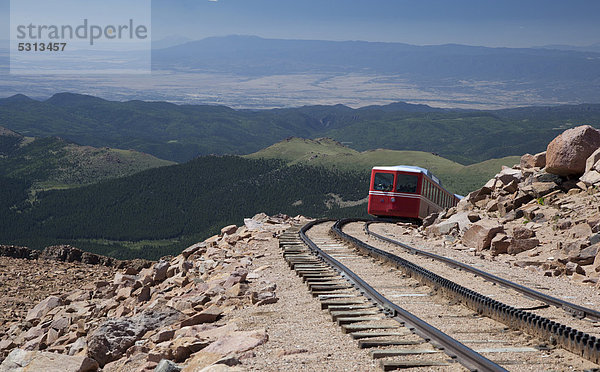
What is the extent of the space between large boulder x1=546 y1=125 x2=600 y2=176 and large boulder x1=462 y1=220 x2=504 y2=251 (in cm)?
442

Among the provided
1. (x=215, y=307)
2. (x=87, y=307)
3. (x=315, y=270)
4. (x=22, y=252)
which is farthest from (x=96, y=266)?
(x=215, y=307)

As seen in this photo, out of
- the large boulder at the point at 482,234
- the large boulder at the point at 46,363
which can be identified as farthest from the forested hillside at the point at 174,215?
the large boulder at the point at 46,363

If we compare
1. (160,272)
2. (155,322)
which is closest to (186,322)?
(155,322)

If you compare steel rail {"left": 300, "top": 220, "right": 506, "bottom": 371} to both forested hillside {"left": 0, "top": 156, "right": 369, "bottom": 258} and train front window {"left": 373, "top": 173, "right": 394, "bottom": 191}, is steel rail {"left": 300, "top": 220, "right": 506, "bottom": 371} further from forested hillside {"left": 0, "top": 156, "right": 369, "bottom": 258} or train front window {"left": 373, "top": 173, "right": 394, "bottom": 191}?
forested hillside {"left": 0, "top": 156, "right": 369, "bottom": 258}

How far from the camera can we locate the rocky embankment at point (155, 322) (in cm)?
916

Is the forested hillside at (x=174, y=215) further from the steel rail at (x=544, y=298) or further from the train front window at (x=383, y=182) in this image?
the steel rail at (x=544, y=298)

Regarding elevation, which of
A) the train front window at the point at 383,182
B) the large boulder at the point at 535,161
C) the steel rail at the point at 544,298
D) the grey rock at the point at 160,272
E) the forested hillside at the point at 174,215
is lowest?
the forested hillside at the point at 174,215

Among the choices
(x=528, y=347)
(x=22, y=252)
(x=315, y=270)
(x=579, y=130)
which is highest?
(x=579, y=130)

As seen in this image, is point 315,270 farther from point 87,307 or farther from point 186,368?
point 186,368

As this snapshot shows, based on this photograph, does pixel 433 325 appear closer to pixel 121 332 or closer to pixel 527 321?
pixel 527 321

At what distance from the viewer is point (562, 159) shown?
82.6 ft

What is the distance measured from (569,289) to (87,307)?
42.7 feet

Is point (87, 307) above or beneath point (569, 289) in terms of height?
beneath

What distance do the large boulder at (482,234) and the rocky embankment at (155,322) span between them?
25.0ft
